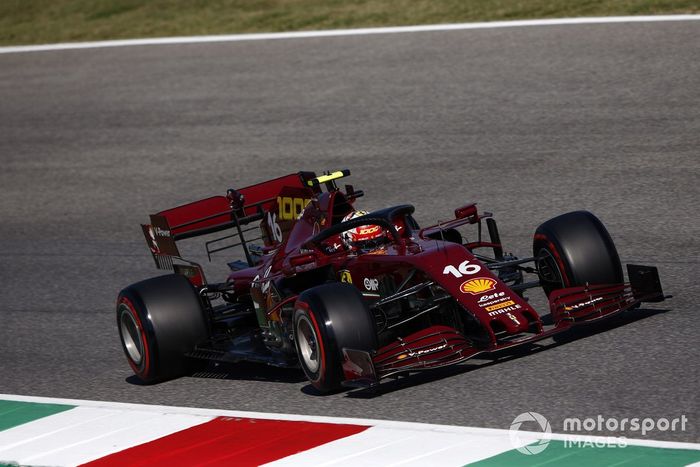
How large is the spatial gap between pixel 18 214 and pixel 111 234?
1826 millimetres

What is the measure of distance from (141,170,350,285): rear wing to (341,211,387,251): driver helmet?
2.36 ft

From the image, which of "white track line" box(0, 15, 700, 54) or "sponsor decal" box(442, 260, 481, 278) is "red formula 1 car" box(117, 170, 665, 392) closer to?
"sponsor decal" box(442, 260, 481, 278)

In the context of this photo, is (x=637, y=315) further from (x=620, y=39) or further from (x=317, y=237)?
(x=620, y=39)

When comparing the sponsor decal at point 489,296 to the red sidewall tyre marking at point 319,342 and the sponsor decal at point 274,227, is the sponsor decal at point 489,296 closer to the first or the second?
the red sidewall tyre marking at point 319,342

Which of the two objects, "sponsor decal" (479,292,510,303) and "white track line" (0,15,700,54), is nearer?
"sponsor decal" (479,292,510,303)

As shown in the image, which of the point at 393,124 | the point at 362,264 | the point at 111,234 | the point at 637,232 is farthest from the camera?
the point at 393,124

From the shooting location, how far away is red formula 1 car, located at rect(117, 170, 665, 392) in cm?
683

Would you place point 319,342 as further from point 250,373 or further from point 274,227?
point 274,227

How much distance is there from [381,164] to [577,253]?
594 cm

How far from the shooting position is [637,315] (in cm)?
781

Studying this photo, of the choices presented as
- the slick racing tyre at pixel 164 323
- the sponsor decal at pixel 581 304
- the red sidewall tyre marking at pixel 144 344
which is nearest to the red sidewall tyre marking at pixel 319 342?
the slick racing tyre at pixel 164 323

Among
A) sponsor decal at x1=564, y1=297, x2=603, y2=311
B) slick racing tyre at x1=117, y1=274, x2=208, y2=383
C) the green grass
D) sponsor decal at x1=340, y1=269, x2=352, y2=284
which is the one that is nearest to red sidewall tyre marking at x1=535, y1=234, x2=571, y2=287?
sponsor decal at x1=564, y1=297, x2=603, y2=311

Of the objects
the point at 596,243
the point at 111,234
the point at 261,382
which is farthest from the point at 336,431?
the point at 111,234

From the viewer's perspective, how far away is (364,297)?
296 inches
